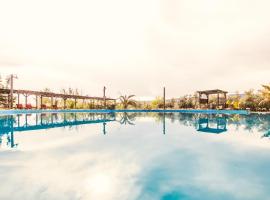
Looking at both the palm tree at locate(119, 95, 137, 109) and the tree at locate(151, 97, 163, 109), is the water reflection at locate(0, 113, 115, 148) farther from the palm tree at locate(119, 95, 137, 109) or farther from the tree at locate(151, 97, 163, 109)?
the tree at locate(151, 97, 163, 109)

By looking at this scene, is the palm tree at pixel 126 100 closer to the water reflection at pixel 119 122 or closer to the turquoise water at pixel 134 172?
the water reflection at pixel 119 122

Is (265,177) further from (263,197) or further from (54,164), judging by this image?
(54,164)

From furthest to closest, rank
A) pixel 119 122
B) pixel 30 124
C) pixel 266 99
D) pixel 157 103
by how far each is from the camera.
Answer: pixel 157 103 < pixel 266 99 < pixel 119 122 < pixel 30 124

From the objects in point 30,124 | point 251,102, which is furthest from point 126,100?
point 30,124

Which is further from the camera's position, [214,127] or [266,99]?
[266,99]

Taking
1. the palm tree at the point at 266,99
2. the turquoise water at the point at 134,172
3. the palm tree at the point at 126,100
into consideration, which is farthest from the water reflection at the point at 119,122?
the palm tree at the point at 126,100

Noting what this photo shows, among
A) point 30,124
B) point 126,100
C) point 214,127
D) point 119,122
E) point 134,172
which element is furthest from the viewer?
point 126,100

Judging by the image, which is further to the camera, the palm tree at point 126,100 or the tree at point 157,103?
the palm tree at point 126,100

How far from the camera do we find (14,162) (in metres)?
4.59

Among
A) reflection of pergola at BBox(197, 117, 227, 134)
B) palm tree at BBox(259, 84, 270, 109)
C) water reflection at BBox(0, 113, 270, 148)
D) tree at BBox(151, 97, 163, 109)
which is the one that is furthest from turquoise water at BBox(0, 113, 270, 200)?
tree at BBox(151, 97, 163, 109)

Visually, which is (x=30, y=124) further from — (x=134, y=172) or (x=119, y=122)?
(x=134, y=172)

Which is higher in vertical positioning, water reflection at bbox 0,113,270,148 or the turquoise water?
water reflection at bbox 0,113,270,148

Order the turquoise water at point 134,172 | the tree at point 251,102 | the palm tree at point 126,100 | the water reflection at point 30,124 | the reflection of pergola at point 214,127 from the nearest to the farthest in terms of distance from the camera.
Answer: the turquoise water at point 134,172 → the water reflection at point 30,124 → the reflection of pergola at point 214,127 → the tree at point 251,102 → the palm tree at point 126,100

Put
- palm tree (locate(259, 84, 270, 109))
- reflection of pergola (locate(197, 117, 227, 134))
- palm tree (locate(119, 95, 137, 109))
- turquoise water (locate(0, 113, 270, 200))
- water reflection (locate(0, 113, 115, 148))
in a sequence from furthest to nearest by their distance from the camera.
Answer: palm tree (locate(119, 95, 137, 109)) < palm tree (locate(259, 84, 270, 109)) < reflection of pergola (locate(197, 117, 227, 134)) < water reflection (locate(0, 113, 115, 148)) < turquoise water (locate(0, 113, 270, 200))
